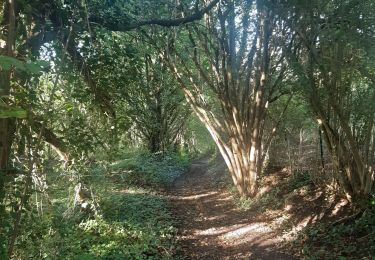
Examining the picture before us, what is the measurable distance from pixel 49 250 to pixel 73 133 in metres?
2.28

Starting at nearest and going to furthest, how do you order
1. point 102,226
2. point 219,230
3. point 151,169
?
point 102,226 < point 219,230 < point 151,169

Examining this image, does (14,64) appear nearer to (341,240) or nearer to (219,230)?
(341,240)

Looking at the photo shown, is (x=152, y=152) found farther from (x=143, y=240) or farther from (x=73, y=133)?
(x=73, y=133)

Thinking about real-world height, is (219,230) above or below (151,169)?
below

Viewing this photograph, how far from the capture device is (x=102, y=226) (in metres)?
7.22

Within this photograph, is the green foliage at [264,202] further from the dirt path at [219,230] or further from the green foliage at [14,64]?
the green foliage at [14,64]

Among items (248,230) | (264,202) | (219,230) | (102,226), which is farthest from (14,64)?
(264,202)

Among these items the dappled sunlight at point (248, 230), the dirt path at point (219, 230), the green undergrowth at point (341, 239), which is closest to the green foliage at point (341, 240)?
the green undergrowth at point (341, 239)

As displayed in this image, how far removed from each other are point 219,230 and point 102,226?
268 cm

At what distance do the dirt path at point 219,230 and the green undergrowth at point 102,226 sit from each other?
1.30ft

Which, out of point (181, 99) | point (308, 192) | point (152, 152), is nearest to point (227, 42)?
point (308, 192)

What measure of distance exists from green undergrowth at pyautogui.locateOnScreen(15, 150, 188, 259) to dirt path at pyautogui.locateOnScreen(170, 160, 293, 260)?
40cm

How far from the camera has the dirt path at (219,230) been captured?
23.1 ft

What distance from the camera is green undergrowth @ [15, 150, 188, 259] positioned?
197 inches
